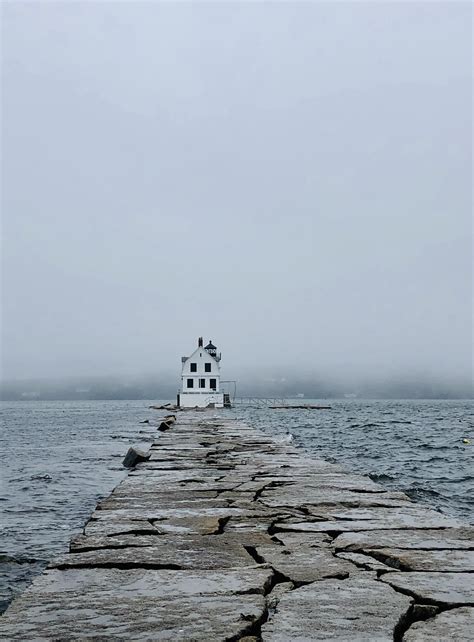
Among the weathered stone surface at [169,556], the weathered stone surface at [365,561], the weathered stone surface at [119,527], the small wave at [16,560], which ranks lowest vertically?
the small wave at [16,560]

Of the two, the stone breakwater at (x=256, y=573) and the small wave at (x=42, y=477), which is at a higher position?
the stone breakwater at (x=256, y=573)

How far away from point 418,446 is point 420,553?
18.8 metres

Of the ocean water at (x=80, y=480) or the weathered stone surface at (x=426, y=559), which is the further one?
the ocean water at (x=80, y=480)

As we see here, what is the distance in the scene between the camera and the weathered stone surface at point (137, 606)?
9.03ft

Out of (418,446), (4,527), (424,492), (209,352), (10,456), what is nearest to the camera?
(4,527)

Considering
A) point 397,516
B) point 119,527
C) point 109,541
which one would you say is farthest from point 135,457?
point 109,541

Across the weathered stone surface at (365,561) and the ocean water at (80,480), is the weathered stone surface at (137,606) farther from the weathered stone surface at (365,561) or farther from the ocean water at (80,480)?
the ocean water at (80,480)

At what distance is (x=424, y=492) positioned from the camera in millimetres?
11391

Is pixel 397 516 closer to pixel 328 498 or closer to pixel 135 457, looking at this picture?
pixel 328 498

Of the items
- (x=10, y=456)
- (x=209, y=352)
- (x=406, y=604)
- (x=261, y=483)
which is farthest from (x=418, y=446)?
(x=209, y=352)

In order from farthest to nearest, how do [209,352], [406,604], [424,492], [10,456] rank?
[209,352] < [10,456] < [424,492] < [406,604]

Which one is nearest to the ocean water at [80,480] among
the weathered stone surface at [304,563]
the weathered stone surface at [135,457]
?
the weathered stone surface at [135,457]

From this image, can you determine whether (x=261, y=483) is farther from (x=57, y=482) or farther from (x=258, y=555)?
(x=57, y=482)

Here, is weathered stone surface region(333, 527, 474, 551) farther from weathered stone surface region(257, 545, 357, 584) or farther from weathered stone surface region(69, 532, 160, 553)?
weathered stone surface region(69, 532, 160, 553)
